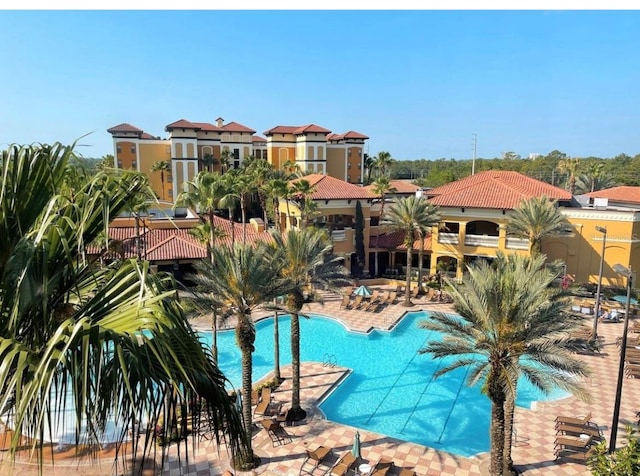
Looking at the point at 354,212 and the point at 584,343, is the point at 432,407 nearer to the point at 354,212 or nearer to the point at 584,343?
the point at 584,343

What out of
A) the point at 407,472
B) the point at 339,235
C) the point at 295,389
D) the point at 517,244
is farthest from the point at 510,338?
the point at 339,235

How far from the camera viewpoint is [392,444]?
1530 cm

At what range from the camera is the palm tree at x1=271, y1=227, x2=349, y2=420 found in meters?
17.0

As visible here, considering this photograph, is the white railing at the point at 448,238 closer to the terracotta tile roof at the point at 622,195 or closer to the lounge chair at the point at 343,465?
the terracotta tile roof at the point at 622,195

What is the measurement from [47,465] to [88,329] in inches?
543

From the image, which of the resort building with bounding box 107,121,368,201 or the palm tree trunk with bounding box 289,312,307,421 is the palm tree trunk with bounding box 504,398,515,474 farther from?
the resort building with bounding box 107,121,368,201

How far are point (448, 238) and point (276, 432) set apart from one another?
2394 centimetres

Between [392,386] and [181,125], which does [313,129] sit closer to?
[181,125]

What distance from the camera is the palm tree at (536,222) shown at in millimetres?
28984

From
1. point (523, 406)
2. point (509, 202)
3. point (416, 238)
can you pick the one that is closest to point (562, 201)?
point (509, 202)

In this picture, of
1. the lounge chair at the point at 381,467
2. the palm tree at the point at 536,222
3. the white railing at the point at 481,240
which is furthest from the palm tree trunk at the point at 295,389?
the white railing at the point at 481,240

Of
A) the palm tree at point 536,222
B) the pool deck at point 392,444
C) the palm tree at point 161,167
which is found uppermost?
the palm tree at point 161,167

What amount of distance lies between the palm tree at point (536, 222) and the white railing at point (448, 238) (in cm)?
509

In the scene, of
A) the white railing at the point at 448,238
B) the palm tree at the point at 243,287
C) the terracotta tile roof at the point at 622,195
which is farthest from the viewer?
the terracotta tile roof at the point at 622,195
